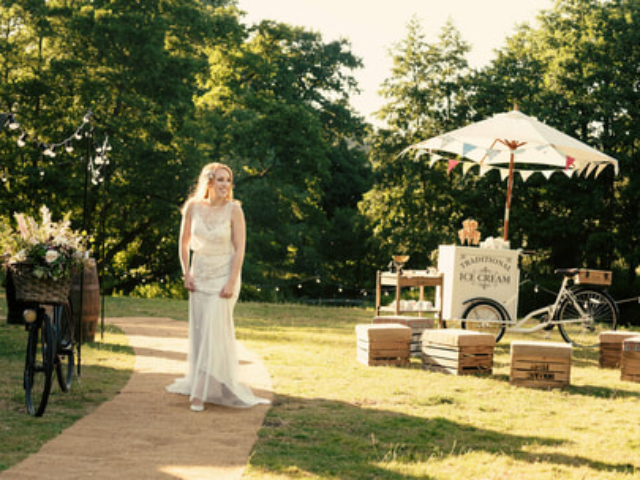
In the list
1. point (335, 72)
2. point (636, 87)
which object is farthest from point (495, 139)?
point (335, 72)

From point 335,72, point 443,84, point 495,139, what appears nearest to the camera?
point 495,139

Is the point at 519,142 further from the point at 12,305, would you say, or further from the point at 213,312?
the point at 12,305

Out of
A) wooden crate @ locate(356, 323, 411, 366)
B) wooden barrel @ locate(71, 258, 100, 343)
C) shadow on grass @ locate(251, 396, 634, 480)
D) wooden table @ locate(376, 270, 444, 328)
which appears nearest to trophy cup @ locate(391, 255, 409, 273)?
wooden table @ locate(376, 270, 444, 328)

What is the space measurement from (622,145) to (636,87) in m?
2.07

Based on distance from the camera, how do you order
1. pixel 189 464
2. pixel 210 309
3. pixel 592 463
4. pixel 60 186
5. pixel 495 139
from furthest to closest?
1. pixel 60 186
2. pixel 495 139
3. pixel 210 309
4. pixel 592 463
5. pixel 189 464

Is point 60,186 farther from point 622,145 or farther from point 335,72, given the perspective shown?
point 622,145

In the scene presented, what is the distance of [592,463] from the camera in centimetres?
531

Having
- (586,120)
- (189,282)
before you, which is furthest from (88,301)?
(586,120)

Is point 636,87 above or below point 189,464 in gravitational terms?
above

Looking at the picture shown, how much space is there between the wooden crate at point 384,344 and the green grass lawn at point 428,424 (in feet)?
0.63

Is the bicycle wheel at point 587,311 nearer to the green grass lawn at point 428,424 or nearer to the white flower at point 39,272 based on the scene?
the green grass lawn at point 428,424

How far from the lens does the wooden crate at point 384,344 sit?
364 inches

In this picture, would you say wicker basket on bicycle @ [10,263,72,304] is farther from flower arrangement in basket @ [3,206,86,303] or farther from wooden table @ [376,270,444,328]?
wooden table @ [376,270,444,328]

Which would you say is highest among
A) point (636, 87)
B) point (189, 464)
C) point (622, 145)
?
point (636, 87)
